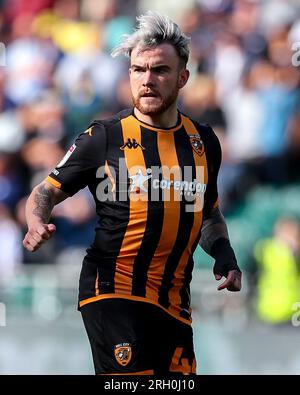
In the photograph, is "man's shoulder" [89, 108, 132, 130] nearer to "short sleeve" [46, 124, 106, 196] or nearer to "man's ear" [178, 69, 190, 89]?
"short sleeve" [46, 124, 106, 196]

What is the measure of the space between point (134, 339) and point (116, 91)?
6524 mm

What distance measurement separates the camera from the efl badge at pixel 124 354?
187 inches

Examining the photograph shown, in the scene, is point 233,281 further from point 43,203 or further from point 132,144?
point 43,203

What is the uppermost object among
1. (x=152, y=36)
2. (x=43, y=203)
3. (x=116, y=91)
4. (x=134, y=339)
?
(x=116, y=91)

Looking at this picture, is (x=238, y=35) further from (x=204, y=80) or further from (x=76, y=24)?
(x=76, y=24)

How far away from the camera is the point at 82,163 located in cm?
484

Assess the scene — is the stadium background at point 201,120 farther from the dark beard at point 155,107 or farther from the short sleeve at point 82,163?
the dark beard at point 155,107

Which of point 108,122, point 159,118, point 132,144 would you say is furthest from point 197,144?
point 108,122

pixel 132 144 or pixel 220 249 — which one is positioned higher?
pixel 132 144

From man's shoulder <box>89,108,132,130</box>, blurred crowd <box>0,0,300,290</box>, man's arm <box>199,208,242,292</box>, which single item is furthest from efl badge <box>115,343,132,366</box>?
blurred crowd <box>0,0,300,290</box>

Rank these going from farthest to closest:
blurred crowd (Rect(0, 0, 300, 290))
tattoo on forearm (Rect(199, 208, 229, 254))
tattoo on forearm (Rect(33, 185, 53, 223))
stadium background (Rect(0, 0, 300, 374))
→ 1. blurred crowd (Rect(0, 0, 300, 290))
2. stadium background (Rect(0, 0, 300, 374))
3. tattoo on forearm (Rect(199, 208, 229, 254))
4. tattoo on forearm (Rect(33, 185, 53, 223))

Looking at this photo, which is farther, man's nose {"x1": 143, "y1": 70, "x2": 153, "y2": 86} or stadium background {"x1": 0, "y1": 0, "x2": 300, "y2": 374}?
stadium background {"x1": 0, "y1": 0, "x2": 300, "y2": 374}

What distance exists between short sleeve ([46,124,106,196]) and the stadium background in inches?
148

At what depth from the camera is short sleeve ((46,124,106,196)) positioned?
15.9 feet
